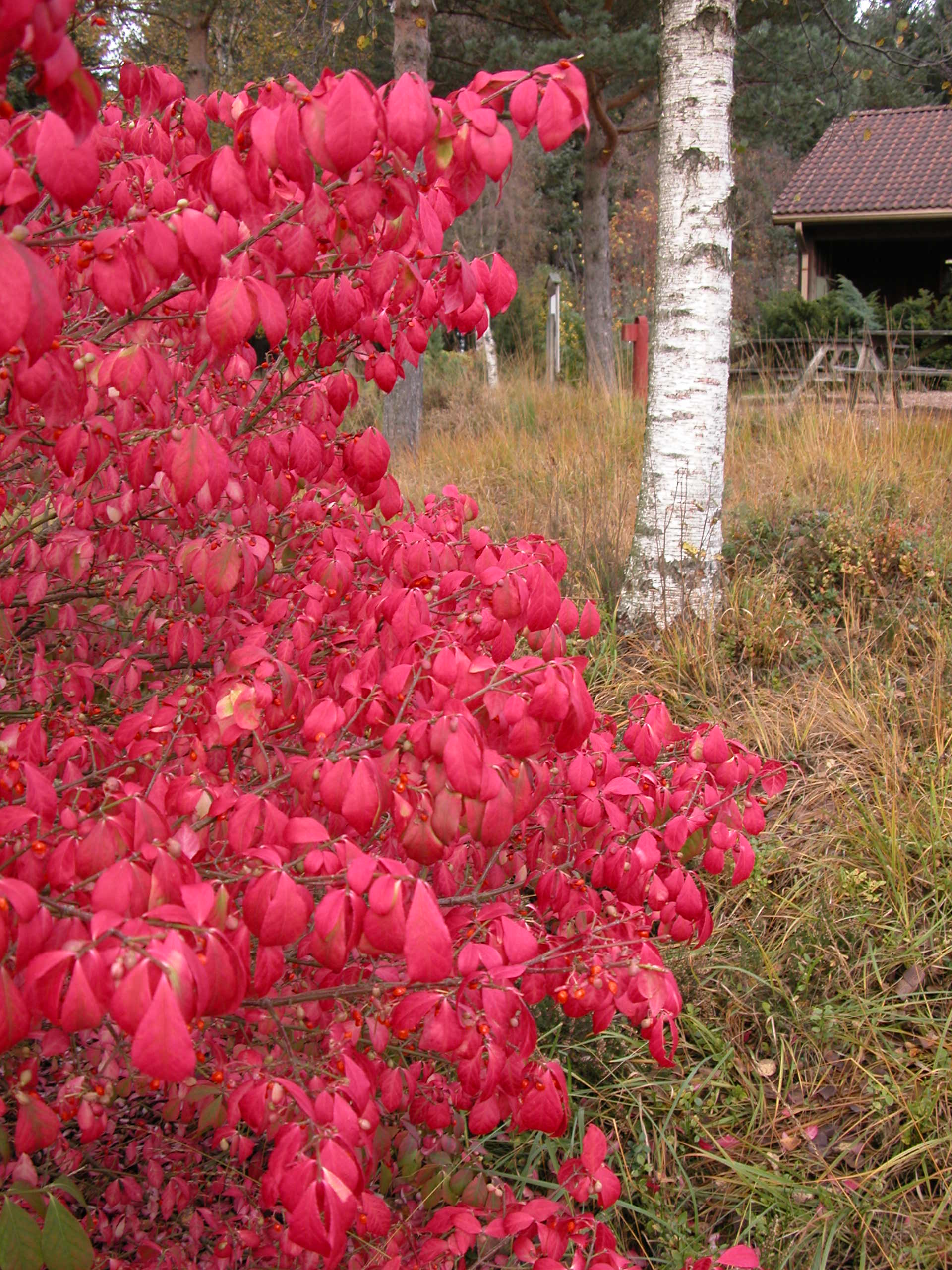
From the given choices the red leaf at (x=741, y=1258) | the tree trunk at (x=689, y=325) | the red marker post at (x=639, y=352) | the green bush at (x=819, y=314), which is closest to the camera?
the red leaf at (x=741, y=1258)

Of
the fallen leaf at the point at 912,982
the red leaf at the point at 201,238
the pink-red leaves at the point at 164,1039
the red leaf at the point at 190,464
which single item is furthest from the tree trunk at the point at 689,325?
the pink-red leaves at the point at 164,1039

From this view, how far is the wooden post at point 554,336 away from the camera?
33.2 ft

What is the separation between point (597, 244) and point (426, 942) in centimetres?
1278

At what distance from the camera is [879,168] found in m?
16.6

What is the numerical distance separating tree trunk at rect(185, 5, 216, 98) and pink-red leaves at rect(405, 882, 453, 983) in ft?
38.2

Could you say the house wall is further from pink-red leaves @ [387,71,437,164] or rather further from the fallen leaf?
pink-red leaves @ [387,71,437,164]

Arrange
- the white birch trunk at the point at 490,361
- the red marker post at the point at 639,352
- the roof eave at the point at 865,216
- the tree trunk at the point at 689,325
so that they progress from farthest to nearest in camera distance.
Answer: the roof eave at the point at 865,216 → the white birch trunk at the point at 490,361 → the red marker post at the point at 639,352 → the tree trunk at the point at 689,325

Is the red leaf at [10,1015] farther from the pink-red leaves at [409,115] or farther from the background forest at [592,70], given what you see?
the background forest at [592,70]

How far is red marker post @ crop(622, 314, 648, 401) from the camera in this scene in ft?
25.5

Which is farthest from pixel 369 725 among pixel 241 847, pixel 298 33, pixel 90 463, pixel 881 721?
pixel 298 33

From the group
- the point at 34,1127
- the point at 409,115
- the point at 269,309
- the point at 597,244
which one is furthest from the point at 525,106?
the point at 597,244

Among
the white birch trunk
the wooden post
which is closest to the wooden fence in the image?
the wooden post

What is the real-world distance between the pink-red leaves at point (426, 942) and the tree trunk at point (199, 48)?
11.7 m

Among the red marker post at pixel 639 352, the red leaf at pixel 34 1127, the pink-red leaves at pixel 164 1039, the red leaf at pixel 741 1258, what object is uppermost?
the red marker post at pixel 639 352
